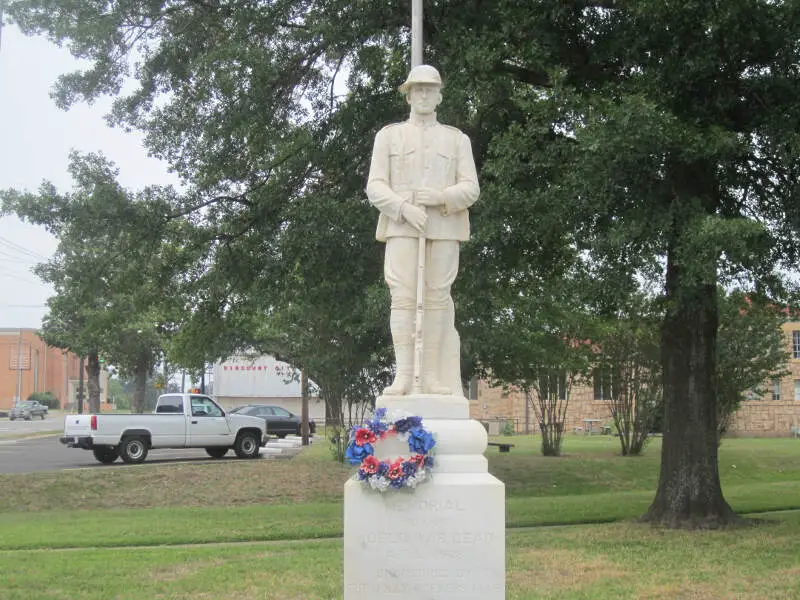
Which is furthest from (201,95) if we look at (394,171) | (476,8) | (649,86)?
(394,171)

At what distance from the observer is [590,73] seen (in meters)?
13.6

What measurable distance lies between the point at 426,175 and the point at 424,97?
24.5 inches

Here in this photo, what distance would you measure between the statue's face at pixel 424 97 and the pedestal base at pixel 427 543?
2.85 m

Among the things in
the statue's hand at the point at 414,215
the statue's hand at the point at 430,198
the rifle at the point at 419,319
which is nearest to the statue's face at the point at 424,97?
the statue's hand at the point at 430,198

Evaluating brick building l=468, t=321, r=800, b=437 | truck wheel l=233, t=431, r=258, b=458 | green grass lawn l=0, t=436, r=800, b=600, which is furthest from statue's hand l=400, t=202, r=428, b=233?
brick building l=468, t=321, r=800, b=437

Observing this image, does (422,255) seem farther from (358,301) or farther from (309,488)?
(309,488)

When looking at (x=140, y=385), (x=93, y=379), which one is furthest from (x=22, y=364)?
(x=140, y=385)

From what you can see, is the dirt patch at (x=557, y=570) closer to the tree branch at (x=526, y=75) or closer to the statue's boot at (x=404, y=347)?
the statue's boot at (x=404, y=347)

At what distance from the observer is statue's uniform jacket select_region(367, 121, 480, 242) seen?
7.36 m

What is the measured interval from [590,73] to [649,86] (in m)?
1.66

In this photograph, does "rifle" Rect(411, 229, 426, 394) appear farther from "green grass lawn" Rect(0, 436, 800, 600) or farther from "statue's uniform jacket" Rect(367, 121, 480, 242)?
"green grass lawn" Rect(0, 436, 800, 600)

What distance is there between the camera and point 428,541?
671 centimetres

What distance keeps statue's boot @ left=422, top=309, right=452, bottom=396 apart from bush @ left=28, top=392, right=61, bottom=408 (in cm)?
8264

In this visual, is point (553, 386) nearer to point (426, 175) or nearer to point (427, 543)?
point (426, 175)
